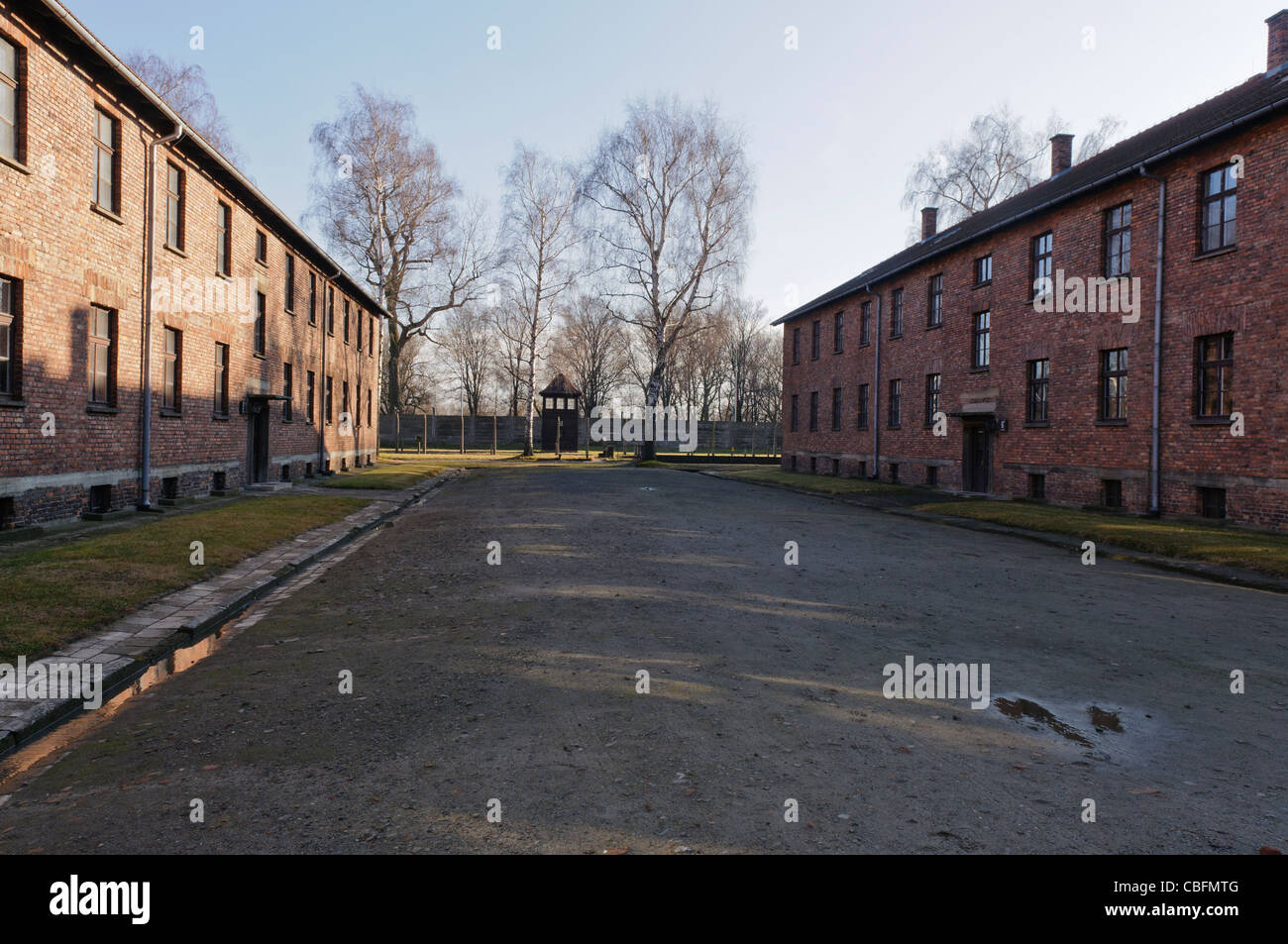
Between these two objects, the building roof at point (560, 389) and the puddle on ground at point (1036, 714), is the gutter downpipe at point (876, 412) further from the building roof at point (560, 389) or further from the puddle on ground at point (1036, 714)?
the building roof at point (560, 389)

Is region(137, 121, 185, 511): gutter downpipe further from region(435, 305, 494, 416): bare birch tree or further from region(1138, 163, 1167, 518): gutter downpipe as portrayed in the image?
region(435, 305, 494, 416): bare birch tree

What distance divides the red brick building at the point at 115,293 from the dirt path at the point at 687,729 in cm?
723

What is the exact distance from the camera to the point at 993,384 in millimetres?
22469

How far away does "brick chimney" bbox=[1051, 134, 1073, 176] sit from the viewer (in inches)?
1037

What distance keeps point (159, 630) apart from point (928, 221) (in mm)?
36492

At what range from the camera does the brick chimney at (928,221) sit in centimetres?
3578

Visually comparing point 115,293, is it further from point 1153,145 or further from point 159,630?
point 1153,145

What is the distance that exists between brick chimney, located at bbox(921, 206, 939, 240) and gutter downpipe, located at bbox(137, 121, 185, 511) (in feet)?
101

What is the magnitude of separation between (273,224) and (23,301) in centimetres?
1239

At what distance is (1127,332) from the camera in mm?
17516

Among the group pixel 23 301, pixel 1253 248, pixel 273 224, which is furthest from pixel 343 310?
pixel 1253 248

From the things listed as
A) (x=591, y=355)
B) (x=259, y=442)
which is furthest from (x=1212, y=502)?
(x=591, y=355)

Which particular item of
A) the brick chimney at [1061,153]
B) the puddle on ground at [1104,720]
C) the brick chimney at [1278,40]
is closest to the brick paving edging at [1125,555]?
the puddle on ground at [1104,720]
